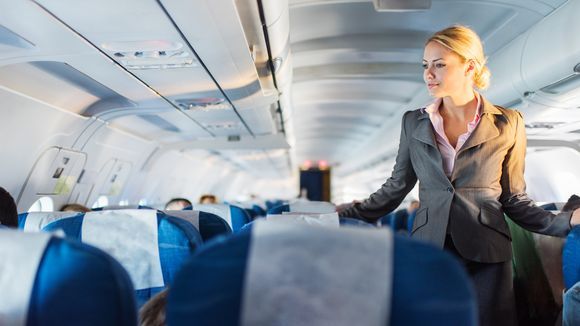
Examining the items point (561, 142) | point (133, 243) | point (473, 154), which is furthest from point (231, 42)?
point (561, 142)

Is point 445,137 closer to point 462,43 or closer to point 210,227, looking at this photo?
point 462,43

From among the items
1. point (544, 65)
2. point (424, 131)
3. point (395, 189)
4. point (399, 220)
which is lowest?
point (399, 220)

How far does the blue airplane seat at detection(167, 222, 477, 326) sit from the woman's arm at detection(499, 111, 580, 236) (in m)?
1.23

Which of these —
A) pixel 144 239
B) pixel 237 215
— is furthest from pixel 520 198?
pixel 237 215

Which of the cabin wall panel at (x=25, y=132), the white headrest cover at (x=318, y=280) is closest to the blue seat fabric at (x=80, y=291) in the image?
the white headrest cover at (x=318, y=280)

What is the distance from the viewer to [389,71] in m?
6.61

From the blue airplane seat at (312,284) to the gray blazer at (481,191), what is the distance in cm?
108

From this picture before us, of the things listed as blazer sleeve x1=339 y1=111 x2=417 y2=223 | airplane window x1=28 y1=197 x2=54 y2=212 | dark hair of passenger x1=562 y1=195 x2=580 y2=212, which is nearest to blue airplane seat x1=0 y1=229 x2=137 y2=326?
blazer sleeve x1=339 y1=111 x2=417 y2=223

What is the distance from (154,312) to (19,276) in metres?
0.45

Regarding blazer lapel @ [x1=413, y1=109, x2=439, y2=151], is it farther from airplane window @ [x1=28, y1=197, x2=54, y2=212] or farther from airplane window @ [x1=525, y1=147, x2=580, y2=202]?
airplane window @ [x1=525, y1=147, x2=580, y2=202]

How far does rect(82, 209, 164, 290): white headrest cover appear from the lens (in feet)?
6.64

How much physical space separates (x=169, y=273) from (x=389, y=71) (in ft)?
16.9

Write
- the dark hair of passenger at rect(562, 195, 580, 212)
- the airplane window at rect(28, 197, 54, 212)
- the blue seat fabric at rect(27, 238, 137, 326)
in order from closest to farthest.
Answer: the blue seat fabric at rect(27, 238, 137, 326)
the dark hair of passenger at rect(562, 195, 580, 212)
the airplane window at rect(28, 197, 54, 212)

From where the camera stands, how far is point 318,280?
941 mm
